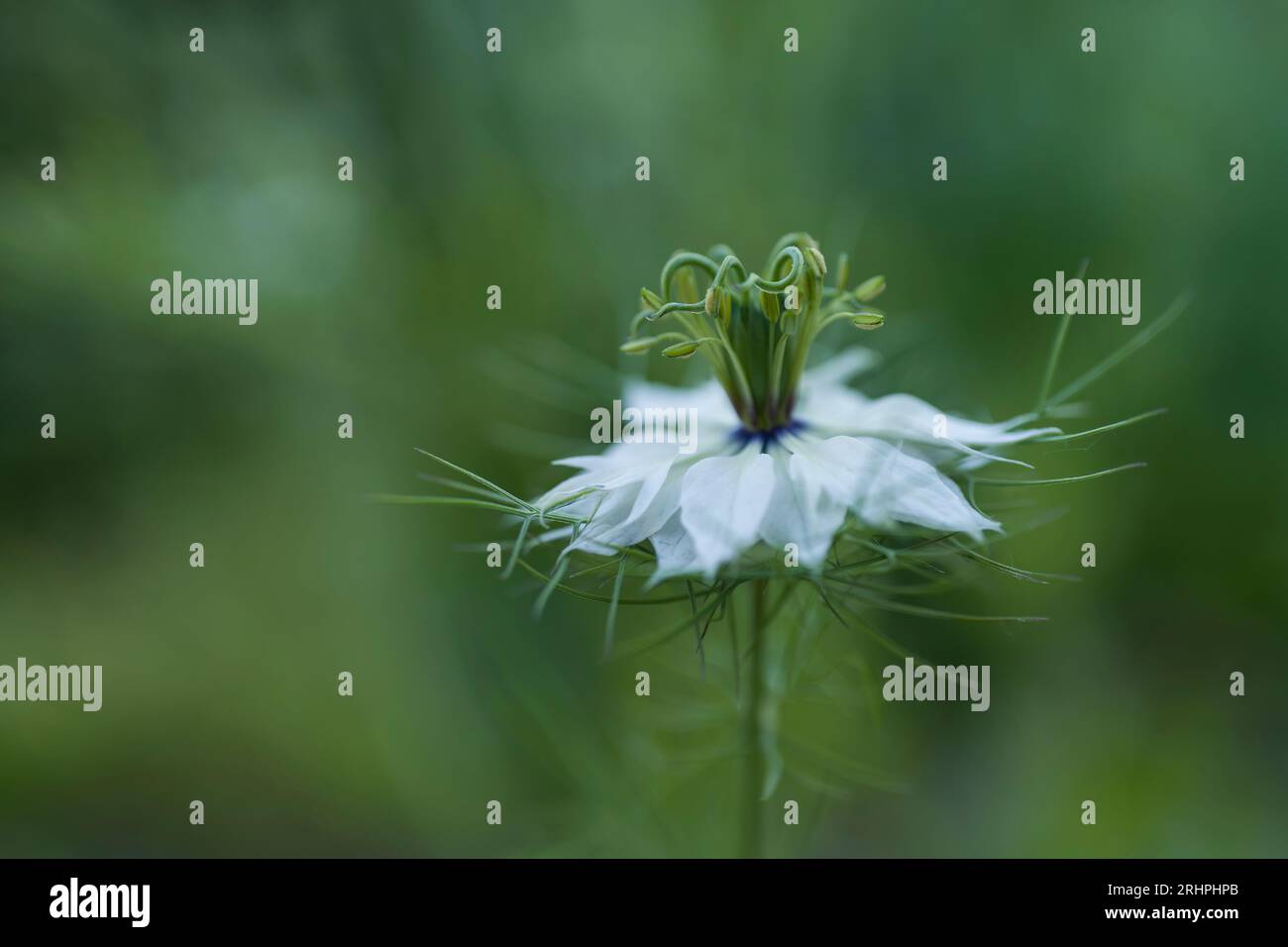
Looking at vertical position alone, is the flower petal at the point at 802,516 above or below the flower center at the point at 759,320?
below

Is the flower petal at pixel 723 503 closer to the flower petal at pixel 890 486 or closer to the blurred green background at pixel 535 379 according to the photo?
the flower petal at pixel 890 486

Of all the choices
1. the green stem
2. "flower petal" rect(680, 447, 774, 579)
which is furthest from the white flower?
the green stem

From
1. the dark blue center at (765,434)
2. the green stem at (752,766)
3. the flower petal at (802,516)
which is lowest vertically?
the green stem at (752,766)

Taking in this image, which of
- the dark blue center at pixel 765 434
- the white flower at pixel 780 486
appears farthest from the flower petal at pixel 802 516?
the dark blue center at pixel 765 434

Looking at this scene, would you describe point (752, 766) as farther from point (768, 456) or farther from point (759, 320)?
point (759, 320)

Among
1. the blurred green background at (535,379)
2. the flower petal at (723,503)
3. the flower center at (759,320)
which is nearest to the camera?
the flower petal at (723,503)

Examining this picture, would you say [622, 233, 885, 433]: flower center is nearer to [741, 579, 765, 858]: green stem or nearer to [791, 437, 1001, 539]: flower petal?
[791, 437, 1001, 539]: flower petal

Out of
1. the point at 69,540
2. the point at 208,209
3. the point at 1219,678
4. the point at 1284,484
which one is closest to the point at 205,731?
the point at 69,540

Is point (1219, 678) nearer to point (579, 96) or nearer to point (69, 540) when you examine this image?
point (579, 96)
